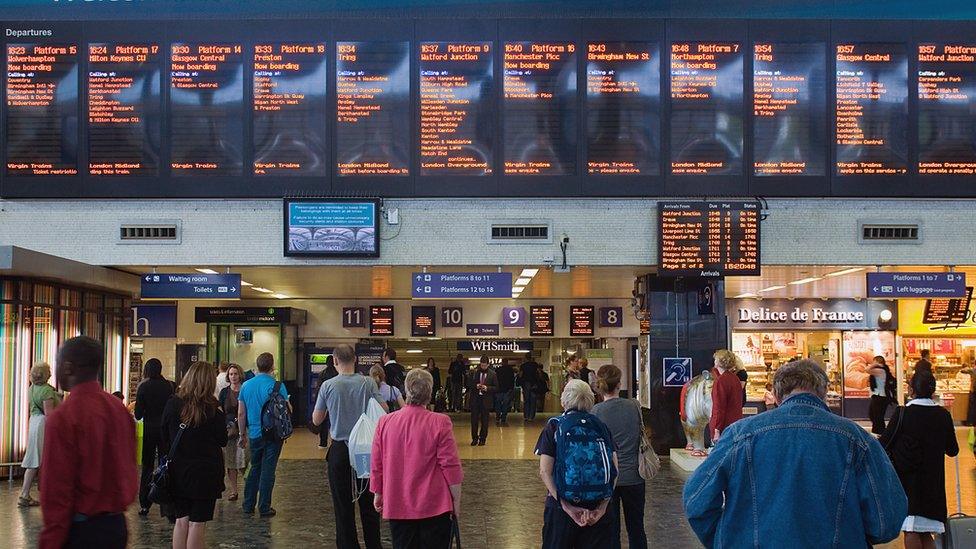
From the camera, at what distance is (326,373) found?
19797mm

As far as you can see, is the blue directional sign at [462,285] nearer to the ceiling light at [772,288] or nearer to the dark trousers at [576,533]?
the dark trousers at [576,533]

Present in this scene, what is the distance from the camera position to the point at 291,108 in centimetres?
1403

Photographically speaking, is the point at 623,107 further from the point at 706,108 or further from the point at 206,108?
the point at 206,108

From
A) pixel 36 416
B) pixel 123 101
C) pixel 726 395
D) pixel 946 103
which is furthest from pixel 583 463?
pixel 946 103

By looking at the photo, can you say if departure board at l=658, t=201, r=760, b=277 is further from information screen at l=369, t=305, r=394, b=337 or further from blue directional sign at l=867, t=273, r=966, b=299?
information screen at l=369, t=305, r=394, b=337

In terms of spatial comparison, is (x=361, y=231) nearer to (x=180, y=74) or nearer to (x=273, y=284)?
(x=180, y=74)

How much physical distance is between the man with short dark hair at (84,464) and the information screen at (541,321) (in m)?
19.2

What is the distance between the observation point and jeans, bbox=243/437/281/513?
34.4ft

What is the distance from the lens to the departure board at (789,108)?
14203mm

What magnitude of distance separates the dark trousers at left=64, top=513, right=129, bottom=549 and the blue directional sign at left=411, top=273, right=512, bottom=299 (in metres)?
9.72

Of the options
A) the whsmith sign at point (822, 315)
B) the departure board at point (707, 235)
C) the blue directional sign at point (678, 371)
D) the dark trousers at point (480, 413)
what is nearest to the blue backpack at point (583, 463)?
the departure board at point (707, 235)

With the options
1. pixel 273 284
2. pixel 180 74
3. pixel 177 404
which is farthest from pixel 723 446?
pixel 273 284

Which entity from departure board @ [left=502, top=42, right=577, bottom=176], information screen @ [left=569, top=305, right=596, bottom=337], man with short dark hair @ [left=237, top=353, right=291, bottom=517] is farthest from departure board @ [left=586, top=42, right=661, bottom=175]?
information screen @ [left=569, top=305, right=596, bottom=337]

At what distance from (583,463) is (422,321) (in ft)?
58.4
